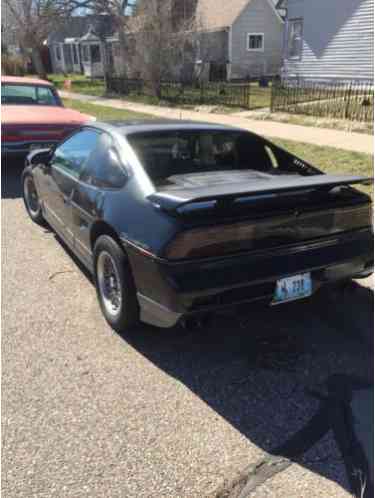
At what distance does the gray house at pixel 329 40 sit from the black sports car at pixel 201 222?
16765 mm

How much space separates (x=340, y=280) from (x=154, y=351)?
1369 millimetres

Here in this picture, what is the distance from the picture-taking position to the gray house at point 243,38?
91.6ft

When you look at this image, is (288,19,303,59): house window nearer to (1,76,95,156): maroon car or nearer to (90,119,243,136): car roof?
(1,76,95,156): maroon car

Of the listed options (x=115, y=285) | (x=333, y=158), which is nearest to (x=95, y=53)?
(x=333, y=158)

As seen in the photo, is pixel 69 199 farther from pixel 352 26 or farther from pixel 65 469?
pixel 352 26

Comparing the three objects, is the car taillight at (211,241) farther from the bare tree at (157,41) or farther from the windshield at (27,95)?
the bare tree at (157,41)

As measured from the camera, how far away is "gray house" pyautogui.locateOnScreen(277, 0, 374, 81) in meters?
18.5

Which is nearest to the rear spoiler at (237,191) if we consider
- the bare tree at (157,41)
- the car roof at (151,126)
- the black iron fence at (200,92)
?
the car roof at (151,126)

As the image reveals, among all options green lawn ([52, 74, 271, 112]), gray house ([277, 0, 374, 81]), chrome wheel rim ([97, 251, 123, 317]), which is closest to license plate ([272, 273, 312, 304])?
chrome wheel rim ([97, 251, 123, 317])

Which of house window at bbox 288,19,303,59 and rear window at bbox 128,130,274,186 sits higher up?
house window at bbox 288,19,303,59

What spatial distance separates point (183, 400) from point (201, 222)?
40.8 inches

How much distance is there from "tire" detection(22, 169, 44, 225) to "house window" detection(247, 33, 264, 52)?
25.6 m

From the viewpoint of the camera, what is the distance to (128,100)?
2042 cm

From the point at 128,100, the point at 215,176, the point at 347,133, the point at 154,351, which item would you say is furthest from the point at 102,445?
the point at 128,100
